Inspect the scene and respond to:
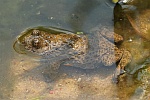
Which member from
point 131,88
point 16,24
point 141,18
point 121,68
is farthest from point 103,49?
point 16,24

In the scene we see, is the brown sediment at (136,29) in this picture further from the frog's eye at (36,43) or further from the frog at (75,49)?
the frog's eye at (36,43)

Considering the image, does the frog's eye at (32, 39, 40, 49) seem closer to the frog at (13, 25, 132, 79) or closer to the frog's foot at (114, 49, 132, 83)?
the frog at (13, 25, 132, 79)

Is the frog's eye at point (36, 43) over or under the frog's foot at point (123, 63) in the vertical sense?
over

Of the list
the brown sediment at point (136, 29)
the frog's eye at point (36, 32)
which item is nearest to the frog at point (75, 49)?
the frog's eye at point (36, 32)

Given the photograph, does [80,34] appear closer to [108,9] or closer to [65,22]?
[65,22]

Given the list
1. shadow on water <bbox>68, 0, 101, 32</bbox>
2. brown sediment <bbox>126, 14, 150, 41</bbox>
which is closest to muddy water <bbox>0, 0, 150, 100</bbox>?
shadow on water <bbox>68, 0, 101, 32</bbox>

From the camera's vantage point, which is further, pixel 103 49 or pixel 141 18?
pixel 141 18

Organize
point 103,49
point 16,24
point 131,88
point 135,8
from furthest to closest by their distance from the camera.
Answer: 1. point 135,8
2. point 16,24
3. point 103,49
4. point 131,88

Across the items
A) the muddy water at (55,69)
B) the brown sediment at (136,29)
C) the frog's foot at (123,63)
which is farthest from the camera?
the brown sediment at (136,29)
